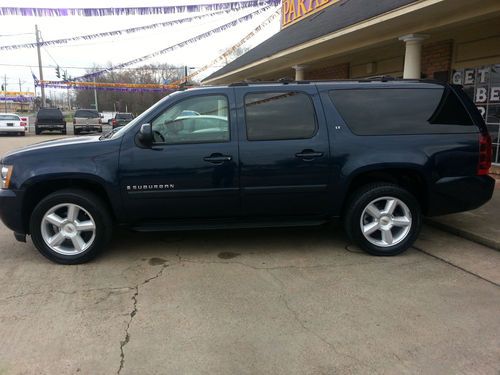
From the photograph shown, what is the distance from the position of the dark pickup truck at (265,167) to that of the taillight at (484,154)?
0.04ft

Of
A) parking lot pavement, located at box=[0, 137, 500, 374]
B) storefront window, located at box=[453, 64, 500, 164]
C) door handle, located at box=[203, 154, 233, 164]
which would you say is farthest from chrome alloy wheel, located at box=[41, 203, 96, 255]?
storefront window, located at box=[453, 64, 500, 164]

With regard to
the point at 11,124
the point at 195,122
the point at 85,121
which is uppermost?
the point at 195,122

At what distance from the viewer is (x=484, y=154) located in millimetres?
4785

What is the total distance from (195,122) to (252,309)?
208cm

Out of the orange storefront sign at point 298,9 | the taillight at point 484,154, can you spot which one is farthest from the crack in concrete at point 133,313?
the orange storefront sign at point 298,9

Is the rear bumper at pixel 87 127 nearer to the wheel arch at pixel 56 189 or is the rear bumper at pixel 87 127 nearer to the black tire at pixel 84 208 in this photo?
the wheel arch at pixel 56 189

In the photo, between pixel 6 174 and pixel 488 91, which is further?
pixel 488 91

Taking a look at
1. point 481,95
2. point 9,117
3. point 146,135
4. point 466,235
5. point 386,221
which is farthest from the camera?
point 9,117

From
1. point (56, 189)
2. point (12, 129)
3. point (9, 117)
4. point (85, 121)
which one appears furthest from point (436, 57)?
point (9, 117)

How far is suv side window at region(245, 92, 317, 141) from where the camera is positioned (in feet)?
15.1

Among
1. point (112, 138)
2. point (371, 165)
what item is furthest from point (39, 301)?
point (371, 165)

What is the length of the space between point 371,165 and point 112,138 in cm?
271

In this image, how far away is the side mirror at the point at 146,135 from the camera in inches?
171

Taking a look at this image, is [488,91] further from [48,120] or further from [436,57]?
[48,120]
